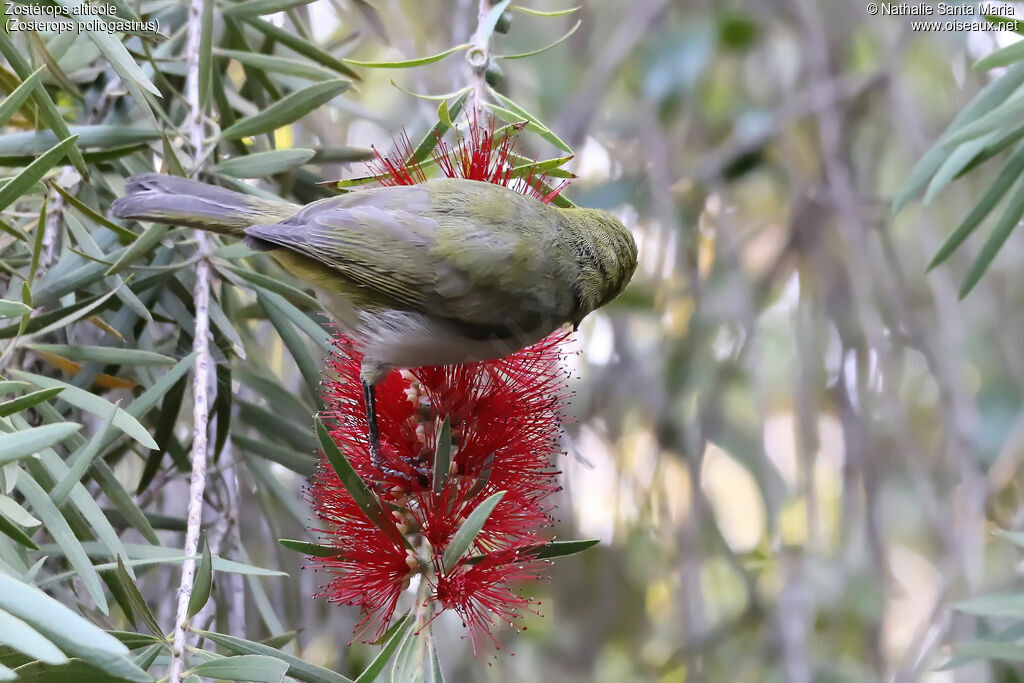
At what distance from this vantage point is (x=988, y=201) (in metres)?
1.98

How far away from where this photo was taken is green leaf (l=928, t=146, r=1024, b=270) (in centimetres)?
195

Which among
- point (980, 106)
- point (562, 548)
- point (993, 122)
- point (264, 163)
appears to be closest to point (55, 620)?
point (562, 548)

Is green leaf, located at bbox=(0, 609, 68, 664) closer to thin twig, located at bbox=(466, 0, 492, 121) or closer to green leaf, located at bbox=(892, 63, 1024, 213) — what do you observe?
thin twig, located at bbox=(466, 0, 492, 121)

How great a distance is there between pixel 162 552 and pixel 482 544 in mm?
607

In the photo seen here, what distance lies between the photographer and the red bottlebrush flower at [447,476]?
1828 millimetres

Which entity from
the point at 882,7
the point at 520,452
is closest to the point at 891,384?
the point at 882,7

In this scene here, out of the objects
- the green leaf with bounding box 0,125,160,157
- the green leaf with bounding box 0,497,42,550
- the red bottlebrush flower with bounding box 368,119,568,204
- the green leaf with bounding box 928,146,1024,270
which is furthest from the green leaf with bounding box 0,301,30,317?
the green leaf with bounding box 928,146,1024,270

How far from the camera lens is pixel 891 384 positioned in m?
3.64

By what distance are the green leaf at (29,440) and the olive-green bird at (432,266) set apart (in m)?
0.95

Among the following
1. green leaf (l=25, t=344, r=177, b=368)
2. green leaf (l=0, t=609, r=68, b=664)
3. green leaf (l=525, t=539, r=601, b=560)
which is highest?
green leaf (l=25, t=344, r=177, b=368)

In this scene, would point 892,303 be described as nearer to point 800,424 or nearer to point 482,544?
point 800,424

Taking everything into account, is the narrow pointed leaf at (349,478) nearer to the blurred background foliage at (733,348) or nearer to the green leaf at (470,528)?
the green leaf at (470,528)

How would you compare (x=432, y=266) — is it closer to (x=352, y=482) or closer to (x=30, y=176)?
(x=352, y=482)

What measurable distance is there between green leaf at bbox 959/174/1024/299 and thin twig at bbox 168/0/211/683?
1392 mm
